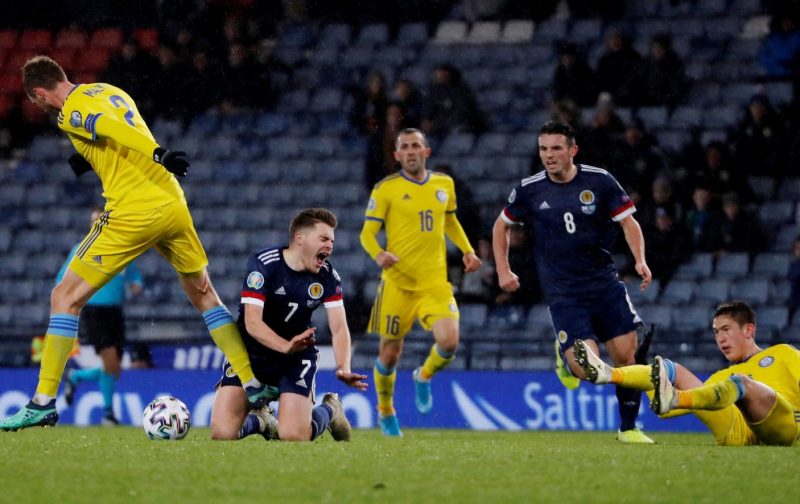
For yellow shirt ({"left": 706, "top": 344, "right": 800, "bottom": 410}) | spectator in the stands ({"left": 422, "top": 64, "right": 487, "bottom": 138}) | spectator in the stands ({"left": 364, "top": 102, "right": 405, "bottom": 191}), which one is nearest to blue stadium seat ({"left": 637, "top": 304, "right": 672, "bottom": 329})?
spectator in the stands ({"left": 364, "top": 102, "right": 405, "bottom": 191})

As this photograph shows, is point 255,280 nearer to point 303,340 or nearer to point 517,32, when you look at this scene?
point 303,340

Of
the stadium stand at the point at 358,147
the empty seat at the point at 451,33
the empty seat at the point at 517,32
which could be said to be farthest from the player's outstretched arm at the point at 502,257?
the empty seat at the point at 451,33

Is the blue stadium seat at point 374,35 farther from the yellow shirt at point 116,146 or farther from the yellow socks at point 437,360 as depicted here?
the yellow shirt at point 116,146

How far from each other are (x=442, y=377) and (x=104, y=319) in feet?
9.92

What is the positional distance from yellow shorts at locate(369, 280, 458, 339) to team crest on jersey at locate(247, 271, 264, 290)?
291 cm

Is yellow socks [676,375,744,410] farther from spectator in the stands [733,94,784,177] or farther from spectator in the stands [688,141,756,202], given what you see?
spectator in the stands [733,94,784,177]

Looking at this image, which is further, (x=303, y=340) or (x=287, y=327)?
(x=287, y=327)

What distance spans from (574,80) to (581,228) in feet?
21.6

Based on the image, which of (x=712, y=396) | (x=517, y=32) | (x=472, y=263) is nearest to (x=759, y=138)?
(x=517, y=32)

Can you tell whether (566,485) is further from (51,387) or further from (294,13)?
(294,13)

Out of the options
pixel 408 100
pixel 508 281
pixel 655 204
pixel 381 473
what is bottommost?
pixel 381 473

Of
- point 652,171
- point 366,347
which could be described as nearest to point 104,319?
point 366,347

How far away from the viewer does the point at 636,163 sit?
44.5ft

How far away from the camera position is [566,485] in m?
5.24
